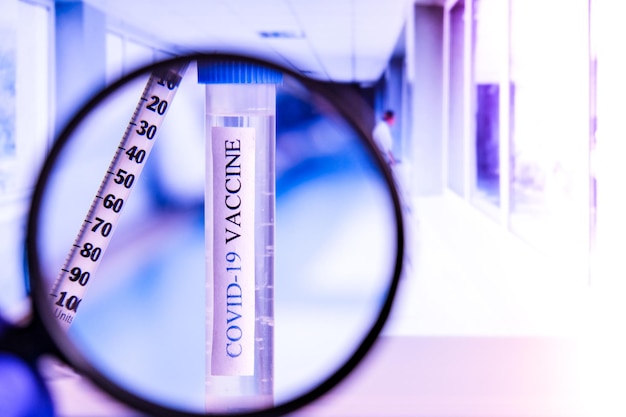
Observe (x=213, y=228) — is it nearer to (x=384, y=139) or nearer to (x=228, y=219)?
(x=228, y=219)

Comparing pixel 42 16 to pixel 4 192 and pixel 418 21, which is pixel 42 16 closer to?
pixel 4 192

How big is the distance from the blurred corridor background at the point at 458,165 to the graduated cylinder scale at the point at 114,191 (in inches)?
1.2

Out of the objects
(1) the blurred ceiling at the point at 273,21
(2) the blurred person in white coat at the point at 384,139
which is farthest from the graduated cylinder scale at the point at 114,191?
(1) the blurred ceiling at the point at 273,21

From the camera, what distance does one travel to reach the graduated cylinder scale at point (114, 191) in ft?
1.21

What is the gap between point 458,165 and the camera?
4.51 m

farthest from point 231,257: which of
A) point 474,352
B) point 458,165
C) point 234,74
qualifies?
point 458,165

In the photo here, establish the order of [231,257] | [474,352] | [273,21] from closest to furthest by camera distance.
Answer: [231,257] < [474,352] < [273,21]

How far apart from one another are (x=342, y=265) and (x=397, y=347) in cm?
31

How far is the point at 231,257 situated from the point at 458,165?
13.9 feet

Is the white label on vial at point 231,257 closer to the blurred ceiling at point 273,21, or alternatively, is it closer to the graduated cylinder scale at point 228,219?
the graduated cylinder scale at point 228,219

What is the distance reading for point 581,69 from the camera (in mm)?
1756

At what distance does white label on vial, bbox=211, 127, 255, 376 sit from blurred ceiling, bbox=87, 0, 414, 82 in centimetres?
314

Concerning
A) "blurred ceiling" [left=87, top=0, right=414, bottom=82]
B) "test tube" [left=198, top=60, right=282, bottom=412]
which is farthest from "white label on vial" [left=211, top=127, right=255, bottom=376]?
"blurred ceiling" [left=87, top=0, right=414, bottom=82]

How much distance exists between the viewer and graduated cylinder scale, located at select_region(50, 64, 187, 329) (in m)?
0.37
